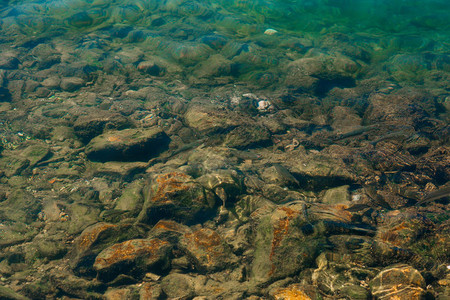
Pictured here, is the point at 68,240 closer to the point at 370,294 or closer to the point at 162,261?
the point at 162,261

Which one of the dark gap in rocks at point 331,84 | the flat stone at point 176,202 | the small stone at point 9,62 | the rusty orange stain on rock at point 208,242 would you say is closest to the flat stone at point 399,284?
the rusty orange stain on rock at point 208,242

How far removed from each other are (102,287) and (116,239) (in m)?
0.67

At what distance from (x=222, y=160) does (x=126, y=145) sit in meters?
2.11

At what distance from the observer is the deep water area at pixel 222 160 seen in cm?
358

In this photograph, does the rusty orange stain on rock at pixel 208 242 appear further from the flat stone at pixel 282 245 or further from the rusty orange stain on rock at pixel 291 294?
the rusty orange stain on rock at pixel 291 294

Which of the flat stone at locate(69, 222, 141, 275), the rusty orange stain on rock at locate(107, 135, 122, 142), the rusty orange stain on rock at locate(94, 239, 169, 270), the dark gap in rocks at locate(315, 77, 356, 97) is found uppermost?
the dark gap in rocks at locate(315, 77, 356, 97)

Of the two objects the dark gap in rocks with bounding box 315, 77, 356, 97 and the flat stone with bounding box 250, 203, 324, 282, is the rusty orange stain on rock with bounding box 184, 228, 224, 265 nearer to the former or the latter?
the flat stone with bounding box 250, 203, 324, 282

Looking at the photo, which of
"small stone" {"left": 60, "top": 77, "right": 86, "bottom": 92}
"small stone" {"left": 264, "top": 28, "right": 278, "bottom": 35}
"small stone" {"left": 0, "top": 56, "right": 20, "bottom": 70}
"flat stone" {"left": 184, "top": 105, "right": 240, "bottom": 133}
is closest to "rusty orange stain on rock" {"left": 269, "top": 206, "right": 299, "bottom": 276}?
"flat stone" {"left": 184, "top": 105, "right": 240, "bottom": 133}

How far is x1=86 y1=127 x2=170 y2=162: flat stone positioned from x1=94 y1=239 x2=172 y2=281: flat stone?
2.54 m

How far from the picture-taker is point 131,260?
379 cm

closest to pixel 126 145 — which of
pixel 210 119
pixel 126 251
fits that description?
pixel 210 119

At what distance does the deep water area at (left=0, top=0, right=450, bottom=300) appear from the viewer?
3578mm

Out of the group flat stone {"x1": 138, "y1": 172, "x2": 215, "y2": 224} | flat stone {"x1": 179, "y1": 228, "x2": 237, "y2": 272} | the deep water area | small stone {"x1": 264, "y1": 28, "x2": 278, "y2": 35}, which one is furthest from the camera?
small stone {"x1": 264, "y1": 28, "x2": 278, "y2": 35}

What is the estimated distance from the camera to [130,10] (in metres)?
13.0
